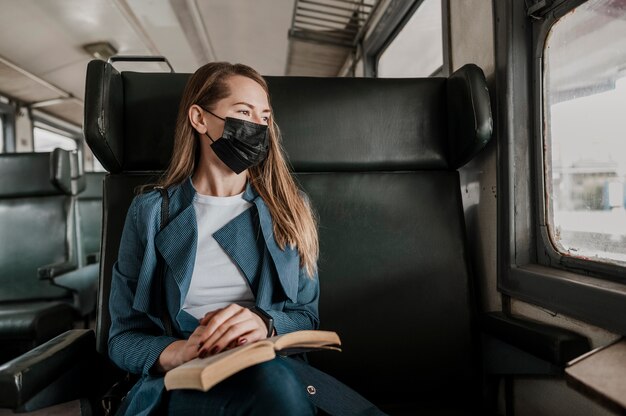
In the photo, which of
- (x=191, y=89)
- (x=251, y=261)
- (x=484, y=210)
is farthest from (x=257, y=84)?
(x=484, y=210)

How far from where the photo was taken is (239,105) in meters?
1.44

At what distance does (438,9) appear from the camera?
95.3 inches

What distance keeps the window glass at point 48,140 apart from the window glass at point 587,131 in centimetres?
588

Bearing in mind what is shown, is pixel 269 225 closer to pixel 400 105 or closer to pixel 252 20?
pixel 400 105

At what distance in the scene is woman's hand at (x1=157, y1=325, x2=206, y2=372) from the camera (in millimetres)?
1104

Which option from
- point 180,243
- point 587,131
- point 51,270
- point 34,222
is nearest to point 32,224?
point 34,222

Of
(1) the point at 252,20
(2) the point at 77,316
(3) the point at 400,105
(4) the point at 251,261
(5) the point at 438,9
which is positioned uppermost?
(1) the point at 252,20

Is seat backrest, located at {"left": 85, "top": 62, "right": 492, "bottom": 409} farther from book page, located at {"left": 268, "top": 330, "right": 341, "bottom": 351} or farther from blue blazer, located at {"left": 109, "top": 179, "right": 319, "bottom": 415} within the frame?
book page, located at {"left": 268, "top": 330, "right": 341, "bottom": 351}

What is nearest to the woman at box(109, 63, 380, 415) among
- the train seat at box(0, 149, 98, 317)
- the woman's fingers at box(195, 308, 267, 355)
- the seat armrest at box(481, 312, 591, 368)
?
the woman's fingers at box(195, 308, 267, 355)

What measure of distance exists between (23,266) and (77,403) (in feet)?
8.13

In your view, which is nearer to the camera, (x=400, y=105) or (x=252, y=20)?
(x=400, y=105)

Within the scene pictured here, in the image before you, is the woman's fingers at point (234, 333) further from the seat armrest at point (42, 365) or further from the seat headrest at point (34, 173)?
the seat headrest at point (34, 173)

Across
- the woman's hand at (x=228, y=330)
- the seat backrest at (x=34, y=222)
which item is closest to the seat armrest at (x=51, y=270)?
the seat backrest at (x=34, y=222)

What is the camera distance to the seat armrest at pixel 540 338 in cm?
120
